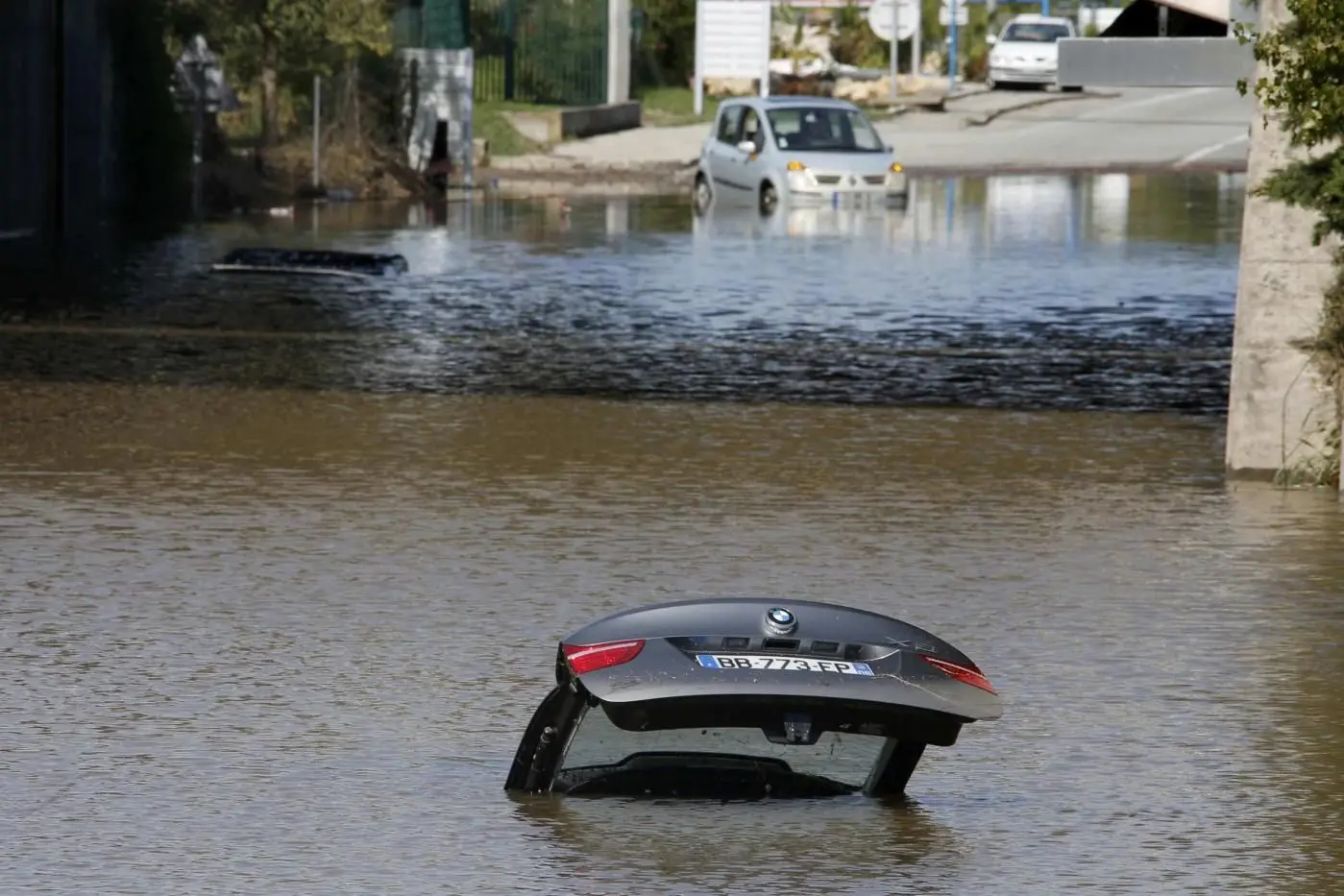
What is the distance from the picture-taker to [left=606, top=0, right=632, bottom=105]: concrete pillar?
55062mm

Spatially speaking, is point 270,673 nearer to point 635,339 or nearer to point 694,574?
point 694,574

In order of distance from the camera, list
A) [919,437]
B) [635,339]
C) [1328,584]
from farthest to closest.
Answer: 1. [635,339]
2. [919,437]
3. [1328,584]

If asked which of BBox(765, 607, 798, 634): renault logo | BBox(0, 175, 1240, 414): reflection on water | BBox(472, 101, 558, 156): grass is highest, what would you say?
BBox(765, 607, 798, 634): renault logo

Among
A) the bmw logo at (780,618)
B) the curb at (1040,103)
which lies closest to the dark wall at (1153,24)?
the bmw logo at (780,618)

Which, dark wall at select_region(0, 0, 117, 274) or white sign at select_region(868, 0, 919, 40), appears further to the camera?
white sign at select_region(868, 0, 919, 40)

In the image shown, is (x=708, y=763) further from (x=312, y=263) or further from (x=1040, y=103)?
(x=1040, y=103)

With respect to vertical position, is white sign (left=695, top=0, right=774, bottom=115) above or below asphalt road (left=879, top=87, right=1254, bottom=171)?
above

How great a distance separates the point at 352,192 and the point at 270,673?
28.5 meters

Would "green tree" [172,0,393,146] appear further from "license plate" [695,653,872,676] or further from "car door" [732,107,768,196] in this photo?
"license plate" [695,653,872,676]

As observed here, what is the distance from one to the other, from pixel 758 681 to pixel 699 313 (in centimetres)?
1557

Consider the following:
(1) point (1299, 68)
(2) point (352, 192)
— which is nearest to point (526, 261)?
(2) point (352, 192)

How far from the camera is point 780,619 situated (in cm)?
738

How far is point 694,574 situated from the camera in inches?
453

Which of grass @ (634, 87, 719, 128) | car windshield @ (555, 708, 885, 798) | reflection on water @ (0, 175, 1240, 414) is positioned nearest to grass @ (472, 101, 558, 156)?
grass @ (634, 87, 719, 128)
